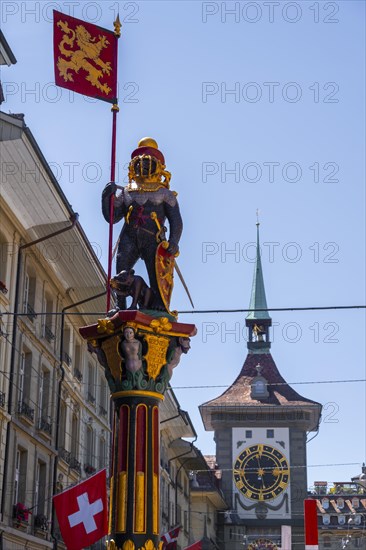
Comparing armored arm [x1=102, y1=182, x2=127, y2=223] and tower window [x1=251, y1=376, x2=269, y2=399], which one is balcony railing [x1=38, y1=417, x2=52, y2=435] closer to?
armored arm [x1=102, y1=182, x2=127, y2=223]

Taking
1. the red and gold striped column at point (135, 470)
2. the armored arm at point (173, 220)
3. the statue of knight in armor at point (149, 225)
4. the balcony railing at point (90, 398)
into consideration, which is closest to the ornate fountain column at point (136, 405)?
the red and gold striped column at point (135, 470)

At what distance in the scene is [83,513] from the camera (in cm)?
1723

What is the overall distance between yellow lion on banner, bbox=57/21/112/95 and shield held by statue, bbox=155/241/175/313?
92.8 inches

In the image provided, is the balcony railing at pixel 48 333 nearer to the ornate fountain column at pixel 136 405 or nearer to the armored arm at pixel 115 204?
the armored arm at pixel 115 204

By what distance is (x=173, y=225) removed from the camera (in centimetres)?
1343

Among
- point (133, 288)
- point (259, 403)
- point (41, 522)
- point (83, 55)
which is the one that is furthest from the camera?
point (259, 403)

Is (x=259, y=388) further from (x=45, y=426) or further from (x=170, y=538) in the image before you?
(x=45, y=426)

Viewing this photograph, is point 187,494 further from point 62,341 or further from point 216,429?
point 62,341

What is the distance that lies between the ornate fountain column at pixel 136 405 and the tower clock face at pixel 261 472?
5864 cm

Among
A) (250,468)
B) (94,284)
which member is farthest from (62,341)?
(250,468)

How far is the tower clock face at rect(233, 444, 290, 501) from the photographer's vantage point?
70125mm

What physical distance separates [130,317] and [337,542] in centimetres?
7843

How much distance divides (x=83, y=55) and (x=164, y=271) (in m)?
3.08

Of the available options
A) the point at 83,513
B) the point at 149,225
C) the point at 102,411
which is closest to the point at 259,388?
the point at 102,411
